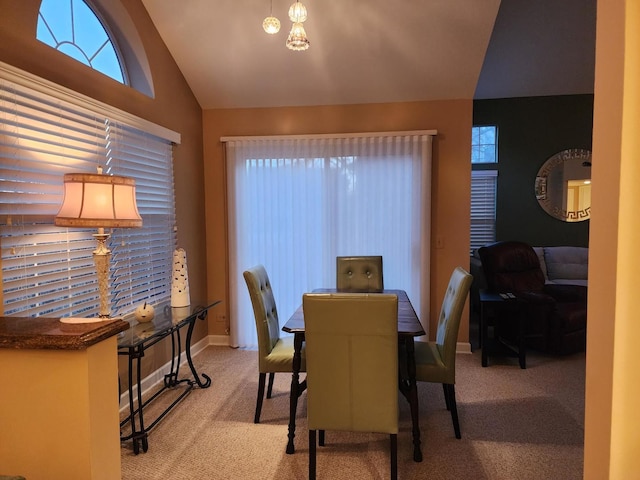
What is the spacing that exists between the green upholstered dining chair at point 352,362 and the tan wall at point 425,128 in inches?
88.6

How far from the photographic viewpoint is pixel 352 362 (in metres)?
1.92

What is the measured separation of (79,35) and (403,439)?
3448mm

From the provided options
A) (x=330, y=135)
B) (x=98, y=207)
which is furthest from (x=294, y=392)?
(x=330, y=135)

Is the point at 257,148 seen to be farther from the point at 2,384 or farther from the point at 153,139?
the point at 2,384

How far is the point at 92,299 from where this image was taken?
8.43ft

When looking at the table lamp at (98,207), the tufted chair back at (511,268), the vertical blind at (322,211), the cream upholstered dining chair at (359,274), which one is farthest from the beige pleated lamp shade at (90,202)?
the tufted chair back at (511,268)

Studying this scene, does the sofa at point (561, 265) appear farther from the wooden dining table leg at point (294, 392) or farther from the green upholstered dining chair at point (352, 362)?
the green upholstered dining chair at point (352, 362)

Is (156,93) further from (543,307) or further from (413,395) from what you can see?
(543,307)

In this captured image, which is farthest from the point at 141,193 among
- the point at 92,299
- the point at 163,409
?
the point at 163,409

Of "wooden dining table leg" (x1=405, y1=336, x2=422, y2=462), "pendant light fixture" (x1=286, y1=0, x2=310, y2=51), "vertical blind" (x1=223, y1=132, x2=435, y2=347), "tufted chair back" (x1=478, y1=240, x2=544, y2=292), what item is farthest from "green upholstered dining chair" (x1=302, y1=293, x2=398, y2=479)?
"tufted chair back" (x1=478, y1=240, x2=544, y2=292)

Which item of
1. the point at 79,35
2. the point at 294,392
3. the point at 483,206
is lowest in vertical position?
the point at 294,392

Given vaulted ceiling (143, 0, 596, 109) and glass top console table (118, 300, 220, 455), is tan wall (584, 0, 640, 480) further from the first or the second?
vaulted ceiling (143, 0, 596, 109)

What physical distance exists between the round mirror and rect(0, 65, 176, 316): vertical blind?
5070 mm

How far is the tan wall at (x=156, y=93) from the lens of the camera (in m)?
2.06
